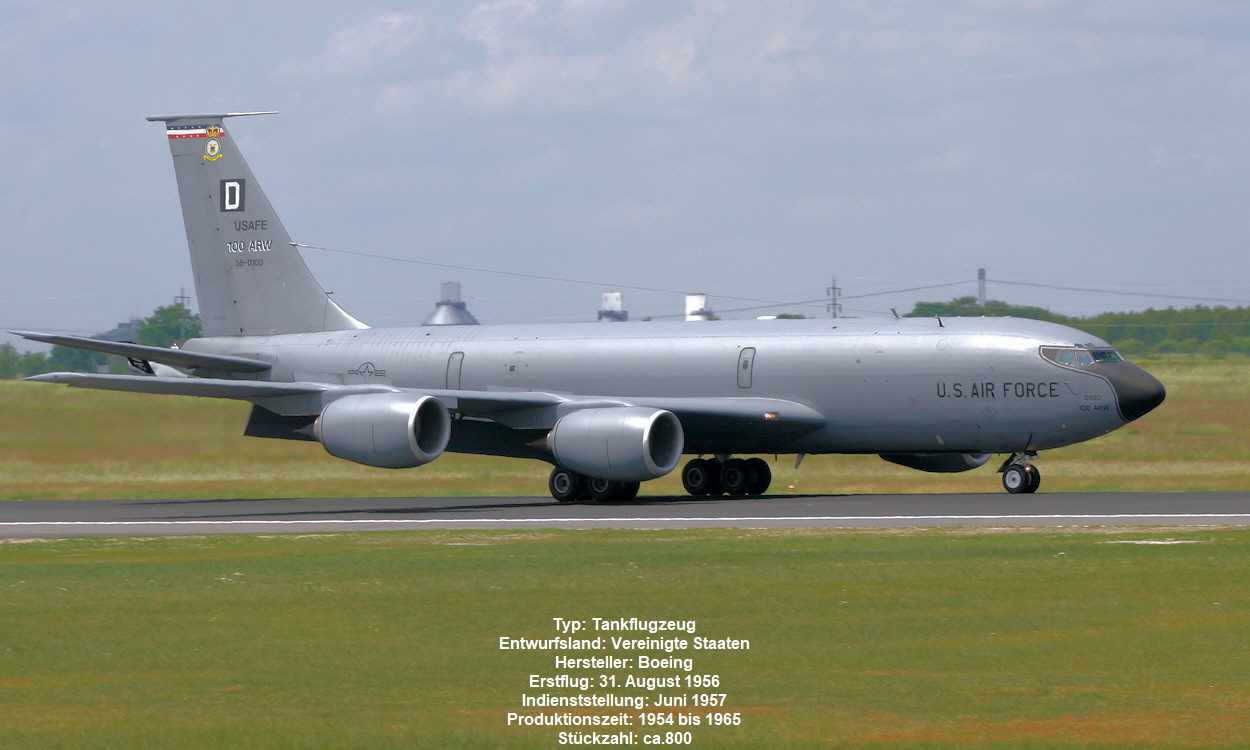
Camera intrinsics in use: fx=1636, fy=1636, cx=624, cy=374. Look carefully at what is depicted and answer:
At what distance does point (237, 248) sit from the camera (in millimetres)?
38531

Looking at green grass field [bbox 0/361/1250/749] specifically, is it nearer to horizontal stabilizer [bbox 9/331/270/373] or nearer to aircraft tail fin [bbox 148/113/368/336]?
horizontal stabilizer [bbox 9/331/270/373]

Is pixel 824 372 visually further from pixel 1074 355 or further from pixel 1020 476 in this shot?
pixel 1074 355

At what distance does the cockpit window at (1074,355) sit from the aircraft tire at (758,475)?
6876 millimetres

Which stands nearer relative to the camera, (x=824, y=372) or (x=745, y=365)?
(x=824, y=372)

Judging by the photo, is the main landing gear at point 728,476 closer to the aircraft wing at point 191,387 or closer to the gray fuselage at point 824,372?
the gray fuselage at point 824,372

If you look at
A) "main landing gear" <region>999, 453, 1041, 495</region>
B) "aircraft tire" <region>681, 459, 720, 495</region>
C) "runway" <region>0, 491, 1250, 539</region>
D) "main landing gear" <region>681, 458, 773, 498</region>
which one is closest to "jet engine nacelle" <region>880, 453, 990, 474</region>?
"runway" <region>0, 491, 1250, 539</region>

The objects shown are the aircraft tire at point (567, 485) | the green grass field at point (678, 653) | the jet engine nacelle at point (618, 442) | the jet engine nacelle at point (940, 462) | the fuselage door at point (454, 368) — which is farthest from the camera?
the fuselage door at point (454, 368)

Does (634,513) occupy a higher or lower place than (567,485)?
lower

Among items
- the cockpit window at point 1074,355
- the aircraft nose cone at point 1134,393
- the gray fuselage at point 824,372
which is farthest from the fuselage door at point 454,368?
the aircraft nose cone at point 1134,393

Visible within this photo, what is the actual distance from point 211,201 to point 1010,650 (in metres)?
29.8

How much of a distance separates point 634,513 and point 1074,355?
888 cm

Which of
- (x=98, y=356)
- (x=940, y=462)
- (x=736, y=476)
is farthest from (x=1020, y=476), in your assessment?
(x=98, y=356)

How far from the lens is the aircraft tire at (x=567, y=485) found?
3148 cm

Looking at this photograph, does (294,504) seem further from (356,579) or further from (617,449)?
(356,579)
